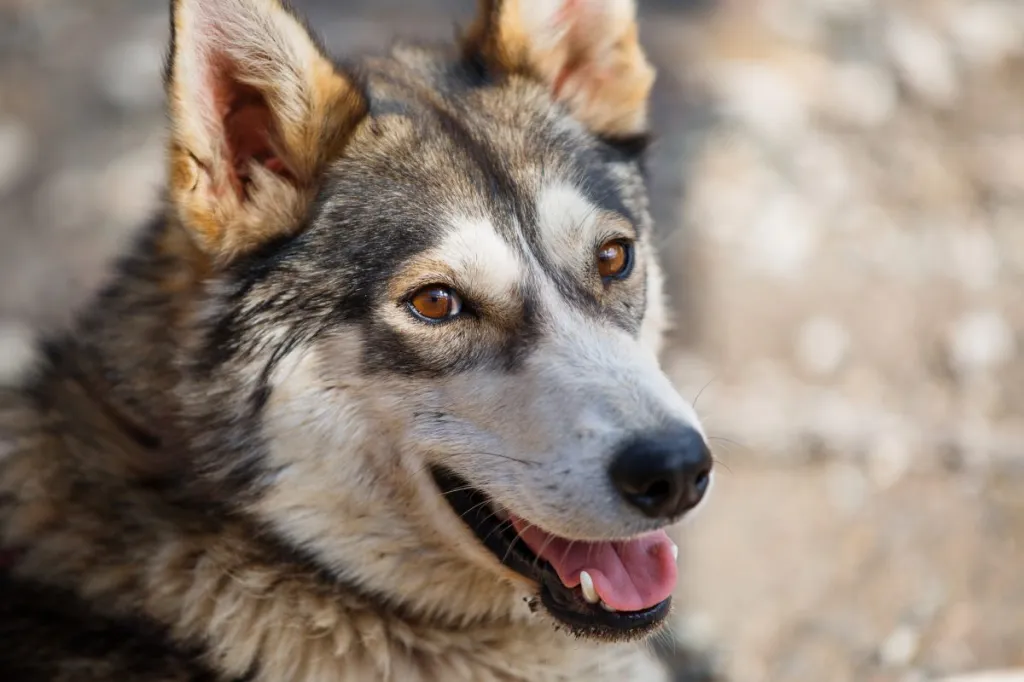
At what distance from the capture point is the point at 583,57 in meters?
3.63

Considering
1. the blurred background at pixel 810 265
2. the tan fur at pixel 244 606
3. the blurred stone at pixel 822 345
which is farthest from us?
the blurred stone at pixel 822 345

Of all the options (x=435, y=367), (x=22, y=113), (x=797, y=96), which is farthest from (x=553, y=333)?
(x=22, y=113)

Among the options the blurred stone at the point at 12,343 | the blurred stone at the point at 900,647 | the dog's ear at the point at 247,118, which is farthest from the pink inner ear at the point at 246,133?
the blurred stone at the point at 12,343

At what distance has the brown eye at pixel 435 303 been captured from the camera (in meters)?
2.96

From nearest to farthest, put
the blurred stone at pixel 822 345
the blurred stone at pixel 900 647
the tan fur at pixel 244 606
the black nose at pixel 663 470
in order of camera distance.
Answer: the black nose at pixel 663 470 → the tan fur at pixel 244 606 → the blurred stone at pixel 900 647 → the blurred stone at pixel 822 345

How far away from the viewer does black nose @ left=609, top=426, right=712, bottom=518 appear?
8.51ft

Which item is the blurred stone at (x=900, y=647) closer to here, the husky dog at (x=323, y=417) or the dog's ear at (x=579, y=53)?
the husky dog at (x=323, y=417)

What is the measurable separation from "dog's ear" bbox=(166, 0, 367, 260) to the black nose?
1.11 metres

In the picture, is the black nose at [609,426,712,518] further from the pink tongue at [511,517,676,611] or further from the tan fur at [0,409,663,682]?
the tan fur at [0,409,663,682]

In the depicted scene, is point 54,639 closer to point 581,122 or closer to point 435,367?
point 435,367

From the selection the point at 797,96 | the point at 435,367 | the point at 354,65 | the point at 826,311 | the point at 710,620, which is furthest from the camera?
the point at 797,96

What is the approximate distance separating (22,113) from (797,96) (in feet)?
16.2

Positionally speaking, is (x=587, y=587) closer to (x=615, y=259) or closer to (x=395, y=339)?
(x=395, y=339)

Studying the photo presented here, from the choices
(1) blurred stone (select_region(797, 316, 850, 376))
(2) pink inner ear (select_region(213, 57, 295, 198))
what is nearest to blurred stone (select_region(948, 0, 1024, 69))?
(1) blurred stone (select_region(797, 316, 850, 376))
